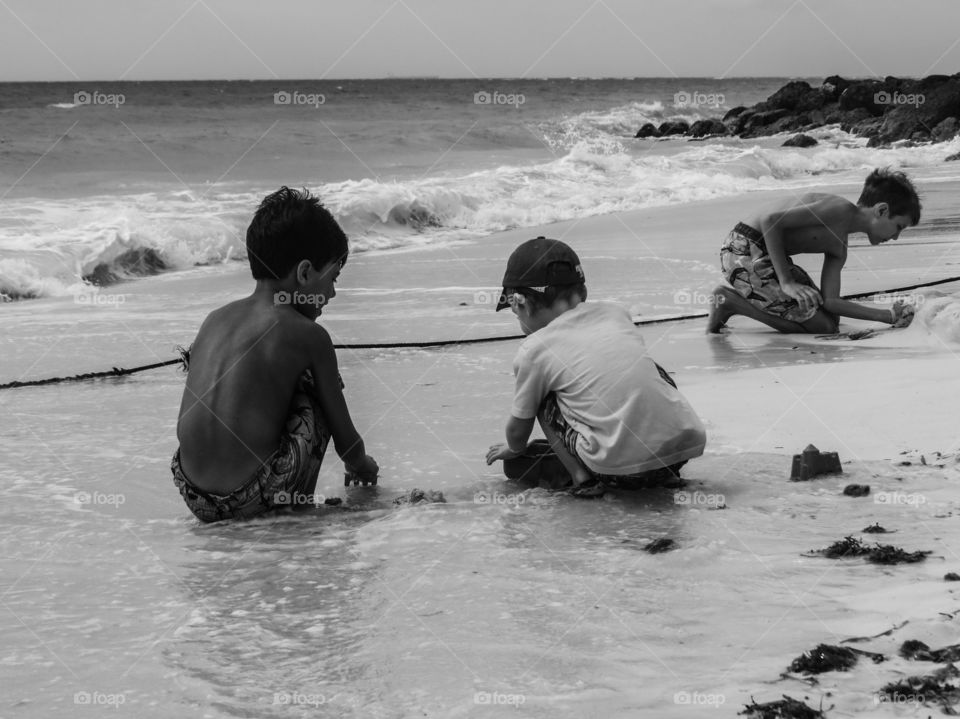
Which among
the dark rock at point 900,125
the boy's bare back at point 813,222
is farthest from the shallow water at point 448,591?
the dark rock at point 900,125

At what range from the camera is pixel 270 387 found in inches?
141

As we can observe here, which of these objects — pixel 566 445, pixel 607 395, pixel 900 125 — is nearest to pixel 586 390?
pixel 607 395

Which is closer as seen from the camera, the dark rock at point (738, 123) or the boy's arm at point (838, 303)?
the boy's arm at point (838, 303)

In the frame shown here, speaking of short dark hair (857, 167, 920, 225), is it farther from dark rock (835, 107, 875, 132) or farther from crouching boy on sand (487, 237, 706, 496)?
dark rock (835, 107, 875, 132)

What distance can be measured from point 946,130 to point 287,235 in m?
26.3

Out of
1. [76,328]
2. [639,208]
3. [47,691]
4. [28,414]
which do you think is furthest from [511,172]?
[47,691]

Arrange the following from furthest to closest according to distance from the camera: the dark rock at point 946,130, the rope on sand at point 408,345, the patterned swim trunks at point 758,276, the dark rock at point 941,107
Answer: the dark rock at point 941,107 → the dark rock at point 946,130 → the patterned swim trunks at point 758,276 → the rope on sand at point 408,345

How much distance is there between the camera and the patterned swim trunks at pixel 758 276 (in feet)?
20.4

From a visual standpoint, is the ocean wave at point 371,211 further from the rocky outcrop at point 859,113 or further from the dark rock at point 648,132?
the dark rock at point 648,132

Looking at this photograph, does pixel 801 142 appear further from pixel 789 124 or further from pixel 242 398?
pixel 242 398

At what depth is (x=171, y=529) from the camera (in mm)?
3613

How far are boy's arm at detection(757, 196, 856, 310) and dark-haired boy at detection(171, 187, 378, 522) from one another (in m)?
3.19

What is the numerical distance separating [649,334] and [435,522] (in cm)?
301

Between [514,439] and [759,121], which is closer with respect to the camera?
[514,439]
